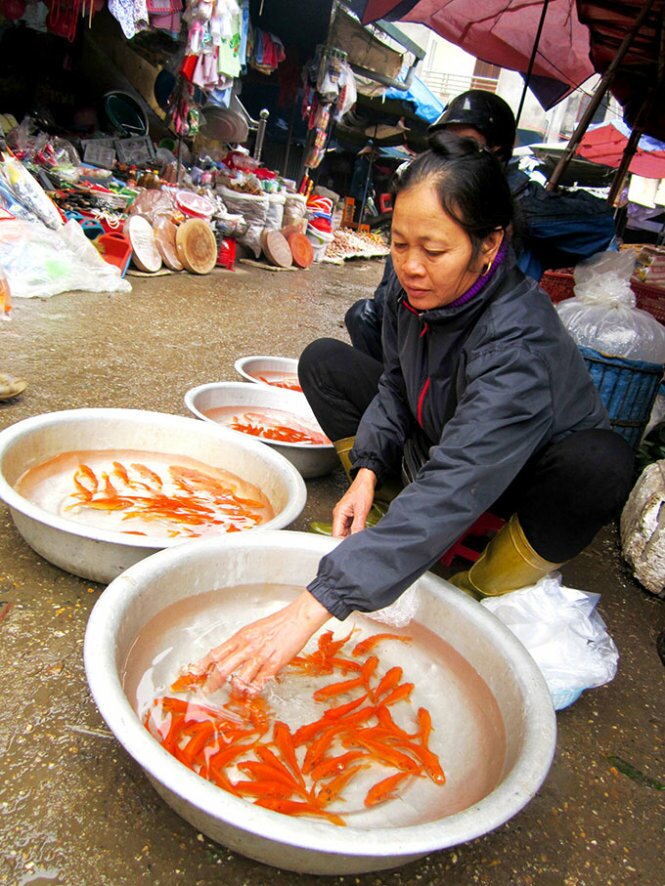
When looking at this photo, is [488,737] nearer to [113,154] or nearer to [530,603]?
[530,603]

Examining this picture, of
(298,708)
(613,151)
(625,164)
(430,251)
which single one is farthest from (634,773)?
(613,151)

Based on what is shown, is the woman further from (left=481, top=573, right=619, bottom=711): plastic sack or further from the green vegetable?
the green vegetable

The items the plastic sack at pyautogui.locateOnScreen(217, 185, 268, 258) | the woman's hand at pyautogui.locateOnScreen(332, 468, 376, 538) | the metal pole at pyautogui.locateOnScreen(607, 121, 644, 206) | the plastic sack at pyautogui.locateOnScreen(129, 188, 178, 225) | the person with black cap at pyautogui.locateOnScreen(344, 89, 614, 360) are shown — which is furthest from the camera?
the plastic sack at pyautogui.locateOnScreen(217, 185, 268, 258)

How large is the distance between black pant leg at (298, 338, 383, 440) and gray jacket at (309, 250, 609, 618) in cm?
54

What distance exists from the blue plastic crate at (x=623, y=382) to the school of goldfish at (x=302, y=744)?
2018 mm

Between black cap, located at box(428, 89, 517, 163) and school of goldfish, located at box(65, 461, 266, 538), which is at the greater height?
black cap, located at box(428, 89, 517, 163)

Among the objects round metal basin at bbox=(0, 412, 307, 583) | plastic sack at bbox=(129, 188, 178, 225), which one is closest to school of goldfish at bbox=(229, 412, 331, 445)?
round metal basin at bbox=(0, 412, 307, 583)

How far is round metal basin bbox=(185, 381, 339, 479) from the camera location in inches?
105

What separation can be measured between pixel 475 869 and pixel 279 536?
2.82ft

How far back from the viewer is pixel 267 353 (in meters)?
4.82

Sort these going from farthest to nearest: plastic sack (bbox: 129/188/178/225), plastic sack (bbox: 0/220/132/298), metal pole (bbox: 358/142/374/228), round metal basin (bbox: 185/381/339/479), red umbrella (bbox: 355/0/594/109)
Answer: metal pole (bbox: 358/142/374/228), plastic sack (bbox: 129/188/178/225), red umbrella (bbox: 355/0/594/109), plastic sack (bbox: 0/220/132/298), round metal basin (bbox: 185/381/339/479)

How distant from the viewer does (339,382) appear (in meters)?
2.47

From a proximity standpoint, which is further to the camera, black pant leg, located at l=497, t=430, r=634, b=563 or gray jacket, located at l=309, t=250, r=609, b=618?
black pant leg, located at l=497, t=430, r=634, b=563

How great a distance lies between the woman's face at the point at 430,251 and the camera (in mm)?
1382
